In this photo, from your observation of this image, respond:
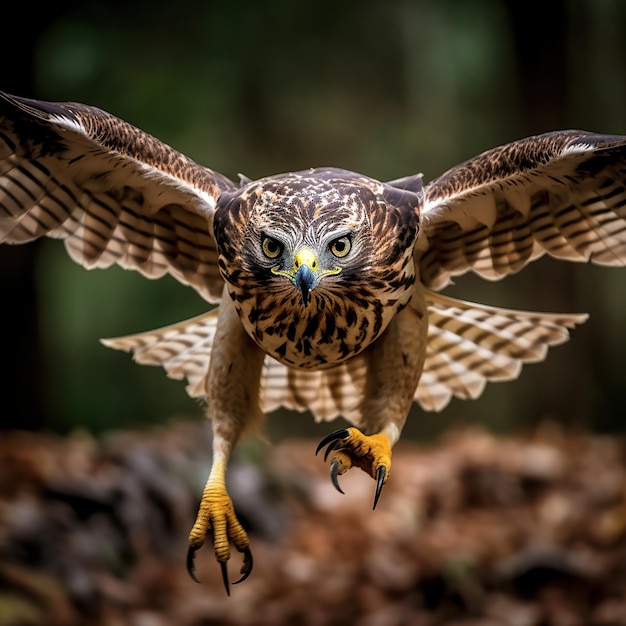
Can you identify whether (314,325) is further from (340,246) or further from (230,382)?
(230,382)

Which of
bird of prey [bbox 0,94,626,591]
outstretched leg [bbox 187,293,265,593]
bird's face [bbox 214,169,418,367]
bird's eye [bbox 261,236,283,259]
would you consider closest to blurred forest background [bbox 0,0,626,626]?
bird of prey [bbox 0,94,626,591]

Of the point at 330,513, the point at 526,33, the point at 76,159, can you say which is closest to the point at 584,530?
the point at 330,513

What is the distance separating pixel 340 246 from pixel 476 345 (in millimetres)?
1759

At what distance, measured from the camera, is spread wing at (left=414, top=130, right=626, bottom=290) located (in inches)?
125

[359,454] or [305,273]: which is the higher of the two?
[305,273]

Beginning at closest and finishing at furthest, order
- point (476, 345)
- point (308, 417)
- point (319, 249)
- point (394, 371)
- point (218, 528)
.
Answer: point (319, 249) → point (218, 528) → point (394, 371) → point (476, 345) → point (308, 417)

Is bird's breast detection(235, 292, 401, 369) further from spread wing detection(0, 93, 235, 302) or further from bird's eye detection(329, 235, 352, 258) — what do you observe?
spread wing detection(0, 93, 235, 302)

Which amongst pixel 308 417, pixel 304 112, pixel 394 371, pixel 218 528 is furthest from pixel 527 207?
pixel 308 417

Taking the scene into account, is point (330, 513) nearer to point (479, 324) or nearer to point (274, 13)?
point (479, 324)

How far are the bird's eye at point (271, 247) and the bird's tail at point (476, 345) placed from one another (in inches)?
61.2

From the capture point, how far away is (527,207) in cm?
360

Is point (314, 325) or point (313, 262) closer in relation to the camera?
Result: point (313, 262)

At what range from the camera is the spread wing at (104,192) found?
10.6 feet

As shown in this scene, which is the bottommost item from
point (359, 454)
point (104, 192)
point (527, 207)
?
point (359, 454)
